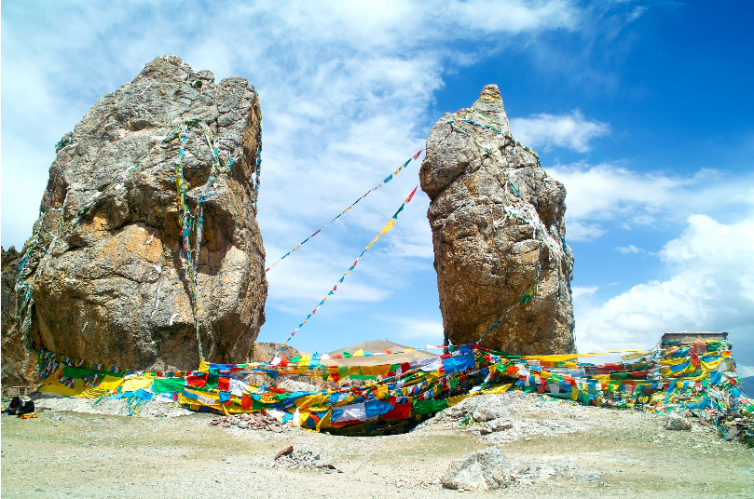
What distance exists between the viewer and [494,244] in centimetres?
1221

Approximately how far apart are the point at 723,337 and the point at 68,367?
1373 cm

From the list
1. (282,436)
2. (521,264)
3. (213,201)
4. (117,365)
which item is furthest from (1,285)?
(521,264)

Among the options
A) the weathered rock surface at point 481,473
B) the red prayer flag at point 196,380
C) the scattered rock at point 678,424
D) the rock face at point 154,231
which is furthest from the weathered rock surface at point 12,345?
the scattered rock at point 678,424

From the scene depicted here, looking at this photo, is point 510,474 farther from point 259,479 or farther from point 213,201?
point 213,201

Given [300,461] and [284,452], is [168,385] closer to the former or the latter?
[284,452]

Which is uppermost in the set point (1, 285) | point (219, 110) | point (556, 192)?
point (219, 110)

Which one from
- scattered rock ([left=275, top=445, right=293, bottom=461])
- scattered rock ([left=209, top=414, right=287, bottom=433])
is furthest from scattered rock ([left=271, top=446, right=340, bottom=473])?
scattered rock ([left=209, top=414, right=287, bottom=433])

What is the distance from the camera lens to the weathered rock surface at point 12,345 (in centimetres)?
1383

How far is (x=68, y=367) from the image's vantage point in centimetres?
1113

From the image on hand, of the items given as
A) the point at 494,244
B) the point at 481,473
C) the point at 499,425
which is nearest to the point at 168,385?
the point at 499,425

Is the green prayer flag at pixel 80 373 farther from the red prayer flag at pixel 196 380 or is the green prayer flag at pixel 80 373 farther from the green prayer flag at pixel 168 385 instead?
the red prayer flag at pixel 196 380

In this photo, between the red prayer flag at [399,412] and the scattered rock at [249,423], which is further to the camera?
the red prayer flag at [399,412]

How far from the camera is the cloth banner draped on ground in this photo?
9984mm

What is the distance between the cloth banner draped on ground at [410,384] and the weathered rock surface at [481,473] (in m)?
4.89
